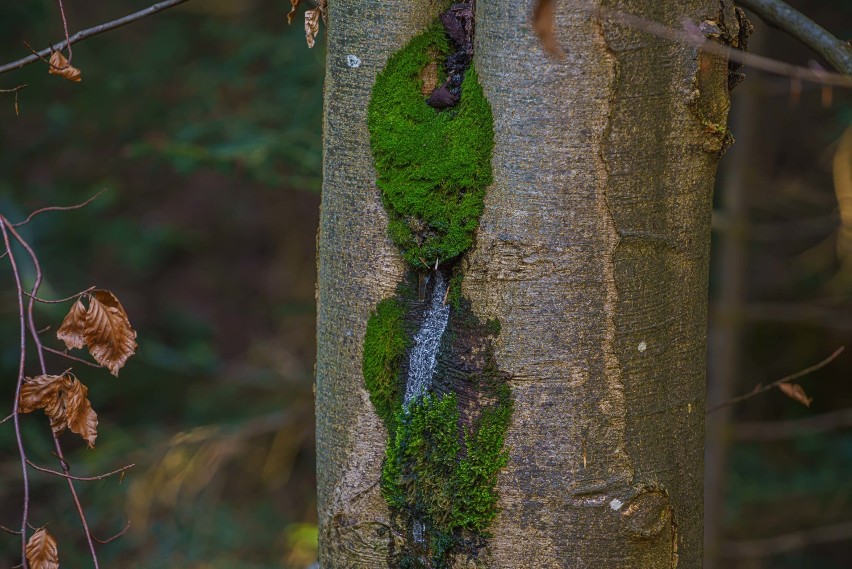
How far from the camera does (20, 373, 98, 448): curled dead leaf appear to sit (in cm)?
145

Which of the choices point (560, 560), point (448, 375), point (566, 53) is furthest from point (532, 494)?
point (566, 53)

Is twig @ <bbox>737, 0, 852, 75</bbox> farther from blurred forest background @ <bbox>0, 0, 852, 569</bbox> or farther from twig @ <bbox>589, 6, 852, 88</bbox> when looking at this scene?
blurred forest background @ <bbox>0, 0, 852, 569</bbox>

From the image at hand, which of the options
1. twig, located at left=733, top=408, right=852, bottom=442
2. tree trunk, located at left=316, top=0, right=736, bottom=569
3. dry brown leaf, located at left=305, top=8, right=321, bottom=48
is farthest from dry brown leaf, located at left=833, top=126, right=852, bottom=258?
dry brown leaf, located at left=305, top=8, right=321, bottom=48

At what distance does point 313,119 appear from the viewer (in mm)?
3738

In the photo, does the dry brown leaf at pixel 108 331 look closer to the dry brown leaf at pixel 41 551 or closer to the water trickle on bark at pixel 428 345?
the dry brown leaf at pixel 41 551

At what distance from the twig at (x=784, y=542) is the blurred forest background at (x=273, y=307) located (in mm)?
Result: 26

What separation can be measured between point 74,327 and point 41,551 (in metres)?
0.42

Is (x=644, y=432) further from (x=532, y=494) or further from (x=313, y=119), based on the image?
(x=313, y=119)

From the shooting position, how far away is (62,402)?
4.89 ft

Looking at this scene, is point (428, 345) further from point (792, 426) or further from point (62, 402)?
point (792, 426)

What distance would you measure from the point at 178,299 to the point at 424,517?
8353mm

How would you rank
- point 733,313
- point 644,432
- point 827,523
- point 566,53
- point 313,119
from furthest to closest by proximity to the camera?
1. point 827,523
2. point 733,313
3. point 313,119
4. point 644,432
5. point 566,53

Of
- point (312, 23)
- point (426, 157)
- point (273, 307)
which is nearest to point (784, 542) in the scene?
point (273, 307)

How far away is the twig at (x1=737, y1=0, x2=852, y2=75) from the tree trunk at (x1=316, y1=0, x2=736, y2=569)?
28 centimetres
